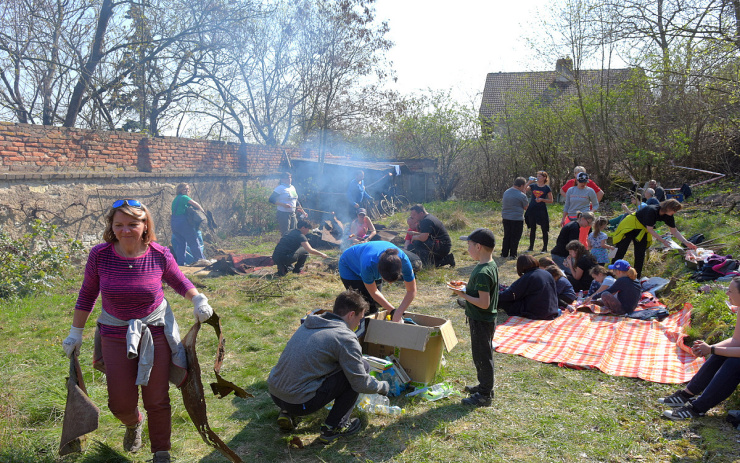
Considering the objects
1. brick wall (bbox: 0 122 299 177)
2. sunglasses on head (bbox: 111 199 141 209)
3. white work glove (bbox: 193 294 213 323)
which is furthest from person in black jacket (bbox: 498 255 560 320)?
brick wall (bbox: 0 122 299 177)

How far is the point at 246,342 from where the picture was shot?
542cm

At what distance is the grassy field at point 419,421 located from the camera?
3166 millimetres

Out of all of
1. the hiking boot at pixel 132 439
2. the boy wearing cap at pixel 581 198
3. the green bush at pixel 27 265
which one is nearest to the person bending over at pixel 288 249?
the green bush at pixel 27 265

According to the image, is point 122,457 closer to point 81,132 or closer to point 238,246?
point 81,132

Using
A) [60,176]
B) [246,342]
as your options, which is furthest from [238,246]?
[246,342]

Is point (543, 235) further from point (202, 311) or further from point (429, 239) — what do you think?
point (202, 311)

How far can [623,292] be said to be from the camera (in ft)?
21.2

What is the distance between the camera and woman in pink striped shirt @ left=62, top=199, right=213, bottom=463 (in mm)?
2736

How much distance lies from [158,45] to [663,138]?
16.0 metres

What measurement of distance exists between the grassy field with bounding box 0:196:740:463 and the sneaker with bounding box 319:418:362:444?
5cm

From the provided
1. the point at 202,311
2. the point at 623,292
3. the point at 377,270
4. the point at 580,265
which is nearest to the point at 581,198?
the point at 580,265

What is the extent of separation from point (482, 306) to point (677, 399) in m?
1.73

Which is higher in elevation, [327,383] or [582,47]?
[582,47]

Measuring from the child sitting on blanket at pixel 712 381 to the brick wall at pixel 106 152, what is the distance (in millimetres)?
10073
